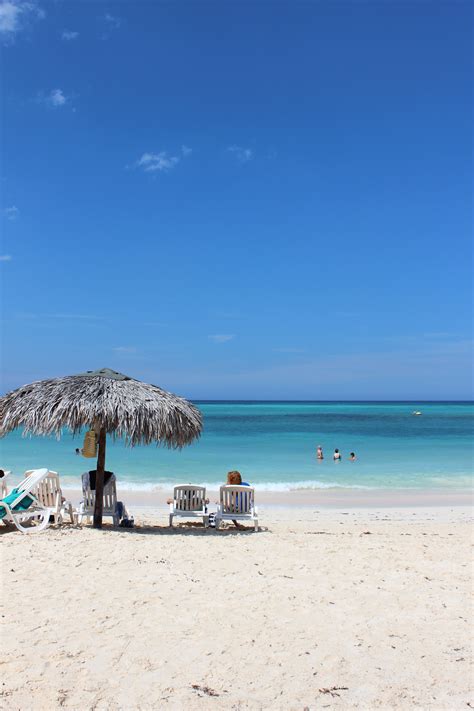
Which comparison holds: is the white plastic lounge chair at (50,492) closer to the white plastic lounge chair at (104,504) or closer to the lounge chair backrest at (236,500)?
the white plastic lounge chair at (104,504)

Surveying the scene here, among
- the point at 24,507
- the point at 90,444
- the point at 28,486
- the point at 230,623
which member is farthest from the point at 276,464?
the point at 230,623

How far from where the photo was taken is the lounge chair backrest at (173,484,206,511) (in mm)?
8352

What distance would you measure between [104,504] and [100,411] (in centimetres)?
191

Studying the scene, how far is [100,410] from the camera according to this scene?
23.3ft

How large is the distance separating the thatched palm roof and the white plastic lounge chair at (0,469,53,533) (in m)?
0.69

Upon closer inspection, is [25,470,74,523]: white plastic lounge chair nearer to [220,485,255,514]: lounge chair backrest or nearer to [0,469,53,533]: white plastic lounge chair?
[0,469,53,533]: white plastic lounge chair

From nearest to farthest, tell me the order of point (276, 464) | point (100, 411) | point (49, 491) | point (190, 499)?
point (100, 411) → point (49, 491) → point (190, 499) → point (276, 464)

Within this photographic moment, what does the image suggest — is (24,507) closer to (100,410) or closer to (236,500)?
(100,410)

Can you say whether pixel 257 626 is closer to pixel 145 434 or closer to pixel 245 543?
pixel 245 543

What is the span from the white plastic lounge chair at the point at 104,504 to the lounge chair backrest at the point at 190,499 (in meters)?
0.93

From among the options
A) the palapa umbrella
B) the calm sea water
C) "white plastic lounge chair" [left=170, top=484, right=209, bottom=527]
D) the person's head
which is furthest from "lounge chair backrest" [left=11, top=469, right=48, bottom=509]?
the calm sea water

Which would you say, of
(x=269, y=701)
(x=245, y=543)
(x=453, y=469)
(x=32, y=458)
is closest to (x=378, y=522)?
(x=245, y=543)

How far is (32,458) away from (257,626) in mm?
19173

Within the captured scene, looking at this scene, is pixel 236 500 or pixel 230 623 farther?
pixel 236 500
